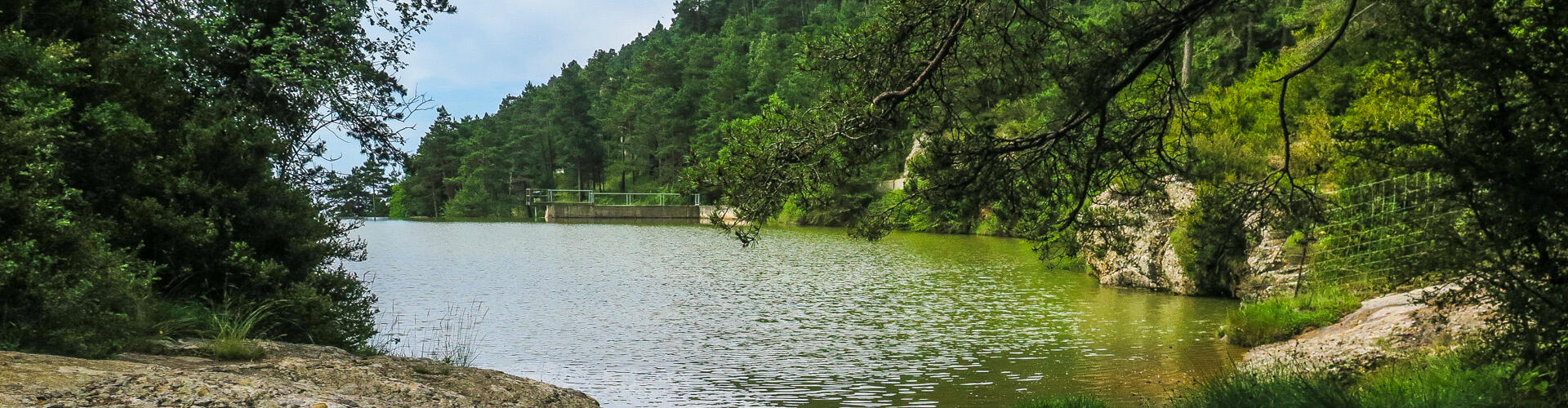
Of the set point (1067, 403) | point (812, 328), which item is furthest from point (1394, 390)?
point (812, 328)

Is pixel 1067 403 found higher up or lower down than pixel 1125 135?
lower down

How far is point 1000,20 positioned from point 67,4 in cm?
762

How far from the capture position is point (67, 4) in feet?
27.1

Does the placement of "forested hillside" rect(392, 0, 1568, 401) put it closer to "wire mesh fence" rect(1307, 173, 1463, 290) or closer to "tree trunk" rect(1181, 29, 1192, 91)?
"wire mesh fence" rect(1307, 173, 1463, 290)

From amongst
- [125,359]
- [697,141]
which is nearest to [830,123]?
[125,359]

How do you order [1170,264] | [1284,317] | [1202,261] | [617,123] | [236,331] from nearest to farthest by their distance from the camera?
[236,331] → [1284,317] → [1202,261] → [1170,264] → [617,123]

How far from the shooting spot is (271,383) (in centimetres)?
613

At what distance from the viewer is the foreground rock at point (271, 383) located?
201 inches

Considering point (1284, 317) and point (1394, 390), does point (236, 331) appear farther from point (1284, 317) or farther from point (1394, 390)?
point (1284, 317)

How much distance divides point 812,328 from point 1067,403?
7256mm

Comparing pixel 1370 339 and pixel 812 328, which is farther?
pixel 812 328

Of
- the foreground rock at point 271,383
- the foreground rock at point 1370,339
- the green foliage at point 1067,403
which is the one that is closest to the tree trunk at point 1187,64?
the foreground rock at point 1370,339

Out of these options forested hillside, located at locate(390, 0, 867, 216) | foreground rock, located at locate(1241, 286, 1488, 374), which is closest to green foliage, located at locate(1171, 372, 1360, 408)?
foreground rock, located at locate(1241, 286, 1488, 374)

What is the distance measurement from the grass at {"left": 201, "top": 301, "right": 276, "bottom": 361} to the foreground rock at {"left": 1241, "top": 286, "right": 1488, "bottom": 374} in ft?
25.4
